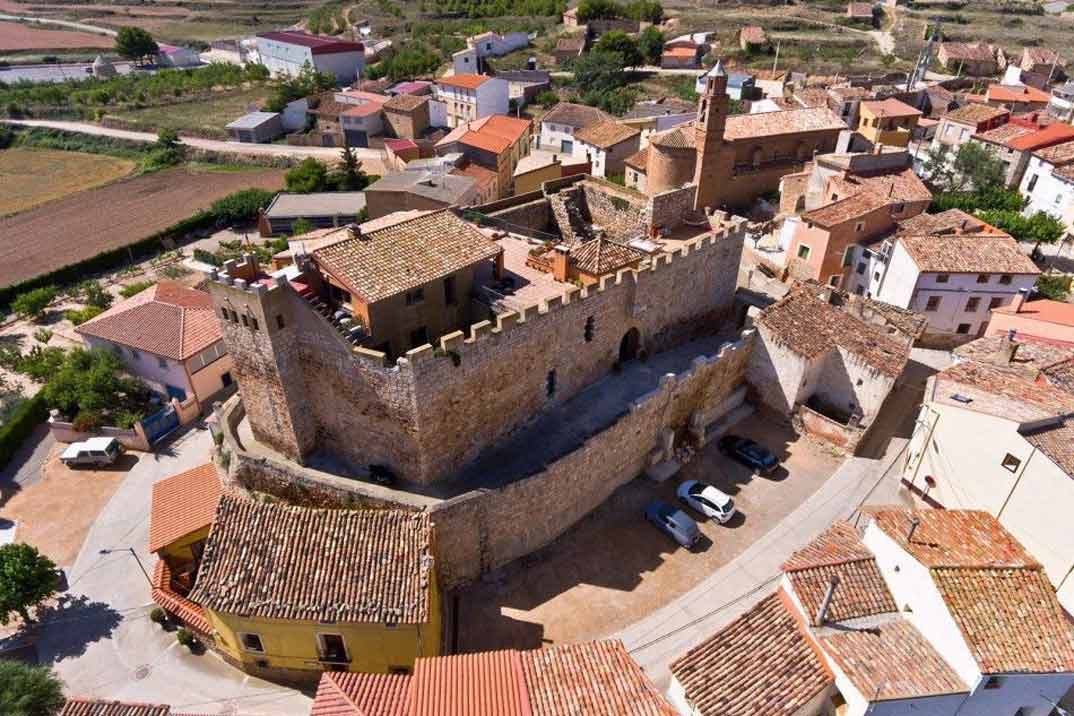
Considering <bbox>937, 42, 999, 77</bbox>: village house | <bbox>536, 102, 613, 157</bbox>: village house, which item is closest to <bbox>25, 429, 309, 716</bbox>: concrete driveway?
<bbox>536, 102, 613, 157</bbox>: village house

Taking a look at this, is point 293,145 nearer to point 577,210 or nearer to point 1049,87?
point 577,210

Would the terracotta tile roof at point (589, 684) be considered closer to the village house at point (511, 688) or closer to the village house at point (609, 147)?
the village house at point (511, 688)

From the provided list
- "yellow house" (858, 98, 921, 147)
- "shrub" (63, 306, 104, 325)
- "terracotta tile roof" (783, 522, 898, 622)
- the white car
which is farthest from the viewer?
"yellow house" (858, 98, 921, 147)

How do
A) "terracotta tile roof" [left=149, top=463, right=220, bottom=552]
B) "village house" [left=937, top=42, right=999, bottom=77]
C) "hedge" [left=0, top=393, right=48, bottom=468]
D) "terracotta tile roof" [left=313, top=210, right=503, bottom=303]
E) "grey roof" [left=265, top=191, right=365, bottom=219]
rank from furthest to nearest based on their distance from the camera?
"village house" [left=937, top=42, right=999, bottom=77] < "grey roof" [left=265, top=191, right=365, bottom=219] < "hedge" [left=0, top=393, right=48, bottom=468] < "terracotta tile roof" [left=149, top=463, right=220, bottom=552] < "terracotta tile roof" [left=313, top=210, right=503, bottom=303]

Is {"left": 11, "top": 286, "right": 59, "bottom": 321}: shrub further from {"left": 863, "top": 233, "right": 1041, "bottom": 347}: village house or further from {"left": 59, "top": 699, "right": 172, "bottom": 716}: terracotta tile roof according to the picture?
{"left": 863, "top": 233, "right": 1041, "bottom": 347}: village house

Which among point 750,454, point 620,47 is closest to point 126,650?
point 750,454

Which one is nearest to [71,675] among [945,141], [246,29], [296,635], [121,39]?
[296,635]

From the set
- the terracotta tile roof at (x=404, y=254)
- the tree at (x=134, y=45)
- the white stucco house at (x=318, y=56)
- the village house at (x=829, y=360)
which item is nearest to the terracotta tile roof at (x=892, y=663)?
the village house at (x=829, y=360)
